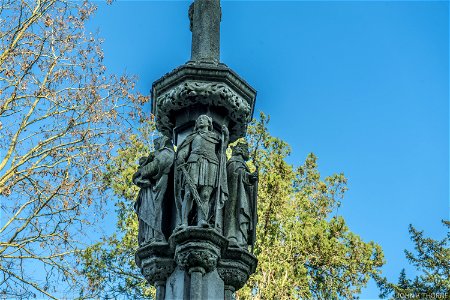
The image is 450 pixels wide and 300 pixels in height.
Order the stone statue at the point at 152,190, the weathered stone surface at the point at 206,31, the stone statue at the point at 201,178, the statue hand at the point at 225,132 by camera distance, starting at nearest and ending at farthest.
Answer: the stone statue at the point at 201,178 → the stone statue at the point at 152,190 → the statue hand at the point at 225,132 → the weathered stone surface at the point at 206,31

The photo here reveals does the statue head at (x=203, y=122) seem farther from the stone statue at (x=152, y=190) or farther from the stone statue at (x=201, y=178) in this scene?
the stone statue at (x=152, y=190)

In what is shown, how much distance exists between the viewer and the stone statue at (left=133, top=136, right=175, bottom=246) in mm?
5594

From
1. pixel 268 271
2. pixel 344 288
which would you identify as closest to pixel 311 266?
pixel 344 288

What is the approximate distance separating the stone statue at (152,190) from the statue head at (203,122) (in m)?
0.33

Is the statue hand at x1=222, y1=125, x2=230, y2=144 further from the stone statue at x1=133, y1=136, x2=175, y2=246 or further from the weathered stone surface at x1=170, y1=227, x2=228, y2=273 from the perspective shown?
the weathered stone surface at x1=170, y1=227, x2=228, y2=273

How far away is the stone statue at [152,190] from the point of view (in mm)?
5594

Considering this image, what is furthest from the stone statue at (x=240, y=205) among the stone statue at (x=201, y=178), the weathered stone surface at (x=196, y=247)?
the weathered stone surface at (x=196, y=247)

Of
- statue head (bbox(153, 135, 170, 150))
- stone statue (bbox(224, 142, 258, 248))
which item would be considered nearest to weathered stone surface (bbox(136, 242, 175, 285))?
stone statue (bbox(224, 142, 258, 248))

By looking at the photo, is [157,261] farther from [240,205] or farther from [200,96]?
[200,96]

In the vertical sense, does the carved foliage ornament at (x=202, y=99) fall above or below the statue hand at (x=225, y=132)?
above

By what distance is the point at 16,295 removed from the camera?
1160cm

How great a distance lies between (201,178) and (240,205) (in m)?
0.45

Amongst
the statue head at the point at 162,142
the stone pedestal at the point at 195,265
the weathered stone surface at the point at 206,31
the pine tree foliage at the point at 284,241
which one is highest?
the pine tree foliage at the point at 284,241

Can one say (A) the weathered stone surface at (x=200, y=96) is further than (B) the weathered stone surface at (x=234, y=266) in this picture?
Yes
